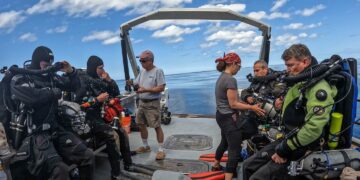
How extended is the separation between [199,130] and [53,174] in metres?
3.59

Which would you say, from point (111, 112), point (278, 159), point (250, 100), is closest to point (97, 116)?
point (111, 112)

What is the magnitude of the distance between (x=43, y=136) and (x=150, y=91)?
1.67m

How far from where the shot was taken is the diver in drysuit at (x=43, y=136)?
2.55 meters

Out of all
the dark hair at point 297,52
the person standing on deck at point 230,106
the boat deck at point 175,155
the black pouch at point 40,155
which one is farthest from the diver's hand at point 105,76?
the dark hair at point 297,52

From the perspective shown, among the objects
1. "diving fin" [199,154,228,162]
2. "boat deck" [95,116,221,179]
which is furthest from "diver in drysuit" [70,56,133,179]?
"diving fin" [199,154,228,162]

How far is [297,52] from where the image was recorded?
2.20m

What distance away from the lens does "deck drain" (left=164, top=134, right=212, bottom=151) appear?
4638mm

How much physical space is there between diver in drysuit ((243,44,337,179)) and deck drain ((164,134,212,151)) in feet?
7.15

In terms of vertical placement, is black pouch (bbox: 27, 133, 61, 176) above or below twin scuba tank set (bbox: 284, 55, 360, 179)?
below

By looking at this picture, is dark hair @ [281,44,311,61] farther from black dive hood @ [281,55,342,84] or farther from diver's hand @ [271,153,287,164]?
diver's hand @ [271,153,287,164]

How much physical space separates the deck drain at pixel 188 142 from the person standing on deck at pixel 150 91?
0.60m

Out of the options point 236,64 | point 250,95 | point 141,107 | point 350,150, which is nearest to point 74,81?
point 141,107

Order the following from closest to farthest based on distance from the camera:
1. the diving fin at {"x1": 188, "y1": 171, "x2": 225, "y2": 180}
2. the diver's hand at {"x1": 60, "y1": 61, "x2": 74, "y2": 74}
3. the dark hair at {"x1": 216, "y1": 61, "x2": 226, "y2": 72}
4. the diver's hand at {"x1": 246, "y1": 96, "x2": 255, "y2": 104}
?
the dark hair at {"x1": 216, "y1": 61, "x2": 226, "y2": 72}
the diving fin at {"x1": 188, "y1": 171, "x2": 225, "y2": 180}
the diver's hand at {"x1": 60, "y1": 61, "x2": 74, "y2": 74}
the diver's hand at {"x1": 246, "y1": 96, "x2": 255, "y2": 104}

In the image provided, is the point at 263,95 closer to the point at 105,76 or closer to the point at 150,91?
the point at 150,91
